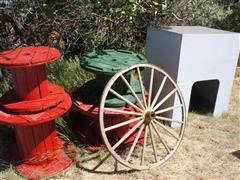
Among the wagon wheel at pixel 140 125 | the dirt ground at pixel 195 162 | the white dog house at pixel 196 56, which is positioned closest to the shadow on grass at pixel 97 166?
the dirt ground at pixel 195 162

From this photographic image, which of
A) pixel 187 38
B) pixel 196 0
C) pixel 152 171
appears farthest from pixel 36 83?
pixel 196 0

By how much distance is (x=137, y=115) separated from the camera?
3.43m

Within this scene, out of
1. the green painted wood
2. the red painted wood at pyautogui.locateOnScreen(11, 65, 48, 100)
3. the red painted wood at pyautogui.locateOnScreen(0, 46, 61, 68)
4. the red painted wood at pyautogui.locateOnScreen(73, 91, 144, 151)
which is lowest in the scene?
the red painted wood at pyautogui.locateOnScreen(73, 91, 144, 151)

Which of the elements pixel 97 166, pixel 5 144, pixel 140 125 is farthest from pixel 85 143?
pixel 5 144

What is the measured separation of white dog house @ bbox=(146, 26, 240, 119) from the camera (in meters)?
4.06

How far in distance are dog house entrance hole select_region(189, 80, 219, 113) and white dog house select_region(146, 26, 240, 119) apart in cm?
1

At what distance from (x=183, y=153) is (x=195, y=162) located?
0.19 metres

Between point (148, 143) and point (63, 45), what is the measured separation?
239cm

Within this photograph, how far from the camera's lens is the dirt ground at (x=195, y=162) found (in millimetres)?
3375

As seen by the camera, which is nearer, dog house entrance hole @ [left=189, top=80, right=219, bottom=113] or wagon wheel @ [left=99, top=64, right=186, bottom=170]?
wagon wheel @ [left=99, top=64, right=186, bottom=170]

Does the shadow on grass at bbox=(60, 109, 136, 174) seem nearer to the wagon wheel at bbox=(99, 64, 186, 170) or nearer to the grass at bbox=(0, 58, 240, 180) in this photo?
the grass at bbox=(0, 58, 240, 180)

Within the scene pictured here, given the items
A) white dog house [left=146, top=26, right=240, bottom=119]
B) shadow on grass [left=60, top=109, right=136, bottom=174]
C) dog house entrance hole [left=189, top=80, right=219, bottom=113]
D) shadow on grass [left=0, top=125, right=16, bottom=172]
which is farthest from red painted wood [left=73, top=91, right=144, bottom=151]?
dog house entrance hole [left=189, top=80, right=219, bottom=113]

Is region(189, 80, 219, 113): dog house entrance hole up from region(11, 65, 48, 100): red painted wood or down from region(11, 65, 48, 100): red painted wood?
down

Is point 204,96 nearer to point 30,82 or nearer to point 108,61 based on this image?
point 108,61
